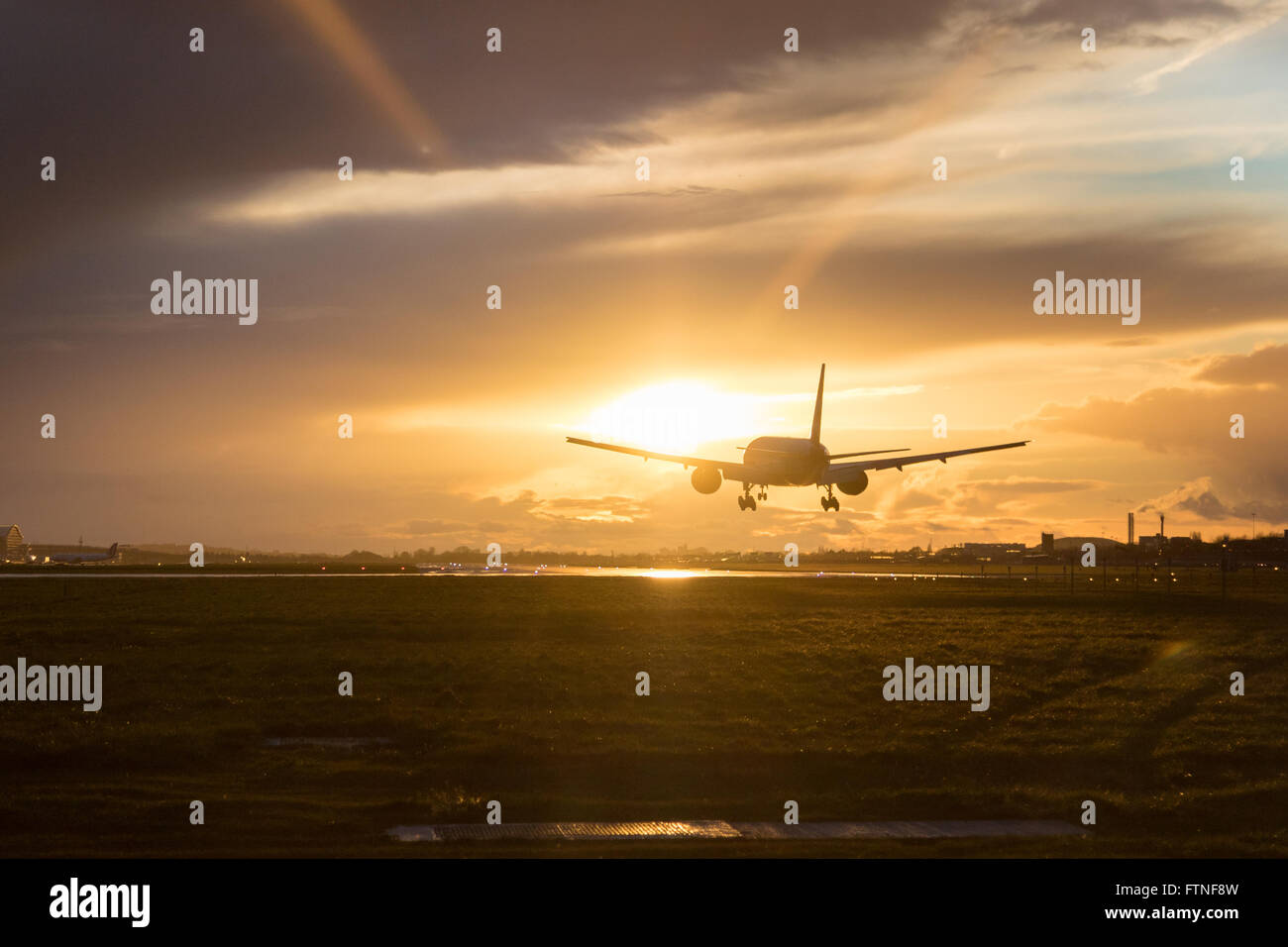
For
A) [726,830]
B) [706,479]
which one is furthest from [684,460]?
[726,830]

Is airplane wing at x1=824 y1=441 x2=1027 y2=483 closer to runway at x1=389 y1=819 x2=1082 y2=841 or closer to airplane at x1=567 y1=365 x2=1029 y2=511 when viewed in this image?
airplane at x1=567 y1=365 x2=1029 y2=511

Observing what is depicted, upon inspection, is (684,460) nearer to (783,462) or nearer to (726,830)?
(783,462)

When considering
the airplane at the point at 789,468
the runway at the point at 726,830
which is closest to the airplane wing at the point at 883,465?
the airplane at the point at 789,468

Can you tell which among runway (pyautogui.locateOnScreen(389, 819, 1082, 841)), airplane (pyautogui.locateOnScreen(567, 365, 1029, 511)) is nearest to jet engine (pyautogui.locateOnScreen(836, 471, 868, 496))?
airplane (pyautogui.locateOnScreen(567, 365, 1029, 511))

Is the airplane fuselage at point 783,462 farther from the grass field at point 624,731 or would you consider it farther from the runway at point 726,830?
the runway at point 726,830
